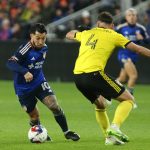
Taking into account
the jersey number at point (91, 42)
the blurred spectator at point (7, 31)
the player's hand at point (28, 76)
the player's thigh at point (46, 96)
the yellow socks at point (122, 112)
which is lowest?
the blurred spectator at point (7, 31)

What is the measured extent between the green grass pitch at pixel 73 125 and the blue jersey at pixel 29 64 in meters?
0.85

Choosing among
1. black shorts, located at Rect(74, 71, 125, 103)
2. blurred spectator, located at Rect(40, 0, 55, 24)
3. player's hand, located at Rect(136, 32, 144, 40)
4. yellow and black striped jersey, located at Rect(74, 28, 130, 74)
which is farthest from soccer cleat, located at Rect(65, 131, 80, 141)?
blurred spectator, located at Rect(40, 0, 55, 24)

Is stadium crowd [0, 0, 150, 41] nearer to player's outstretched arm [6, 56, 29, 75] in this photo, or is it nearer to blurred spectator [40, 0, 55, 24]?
blurred spectator [40, 0, 55, 24]

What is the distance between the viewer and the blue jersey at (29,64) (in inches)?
453

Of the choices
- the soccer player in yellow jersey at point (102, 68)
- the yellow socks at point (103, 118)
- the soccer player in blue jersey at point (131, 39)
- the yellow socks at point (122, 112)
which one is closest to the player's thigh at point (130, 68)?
the soccer player in blue jersey at point (131, 39)

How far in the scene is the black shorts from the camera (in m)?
11.2

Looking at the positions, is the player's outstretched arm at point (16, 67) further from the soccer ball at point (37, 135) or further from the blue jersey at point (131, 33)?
the blue jersey at point (131, 33)

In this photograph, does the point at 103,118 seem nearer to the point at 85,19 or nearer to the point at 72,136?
the point at 72,136

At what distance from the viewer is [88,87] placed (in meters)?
11.3

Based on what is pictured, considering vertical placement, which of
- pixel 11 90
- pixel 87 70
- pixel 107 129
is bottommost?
pixel 11 90

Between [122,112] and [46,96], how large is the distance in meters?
1.26

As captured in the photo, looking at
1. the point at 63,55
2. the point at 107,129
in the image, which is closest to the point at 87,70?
the point at 107,129

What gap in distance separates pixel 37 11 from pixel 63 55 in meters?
3.88

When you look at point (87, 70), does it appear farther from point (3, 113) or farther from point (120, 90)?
point (3, 113)
